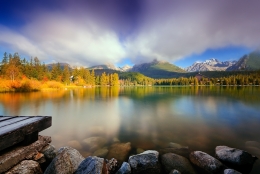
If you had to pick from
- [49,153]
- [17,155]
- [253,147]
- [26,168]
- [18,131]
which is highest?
[18,131]

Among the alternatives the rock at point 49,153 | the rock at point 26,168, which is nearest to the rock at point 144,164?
the rock at point 49,153

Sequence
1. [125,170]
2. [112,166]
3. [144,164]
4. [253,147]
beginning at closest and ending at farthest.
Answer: [125,170]
[112,166]
[144,164]
[253,147]

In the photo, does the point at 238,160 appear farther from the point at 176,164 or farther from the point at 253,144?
the point at 253,144

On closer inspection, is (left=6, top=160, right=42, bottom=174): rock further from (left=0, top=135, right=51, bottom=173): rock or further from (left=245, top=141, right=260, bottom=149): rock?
(left=245, top=141, right=260, bottom=149): rock

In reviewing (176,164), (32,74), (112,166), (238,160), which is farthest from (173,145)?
(32,74)

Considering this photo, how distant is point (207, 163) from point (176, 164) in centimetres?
158

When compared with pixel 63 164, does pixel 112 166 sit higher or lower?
lower

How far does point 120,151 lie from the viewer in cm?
934

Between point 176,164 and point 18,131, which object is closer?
point 18,131

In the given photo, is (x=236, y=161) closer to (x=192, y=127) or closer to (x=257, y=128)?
(x=192, y=127)

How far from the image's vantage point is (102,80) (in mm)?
151625

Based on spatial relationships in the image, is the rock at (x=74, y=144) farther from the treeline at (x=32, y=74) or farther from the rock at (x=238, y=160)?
the treeline at (x=32, y=74)

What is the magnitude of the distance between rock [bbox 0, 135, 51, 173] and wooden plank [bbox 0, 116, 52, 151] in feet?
1.47

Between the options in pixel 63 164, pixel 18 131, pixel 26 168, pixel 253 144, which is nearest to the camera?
pixel 18 131
